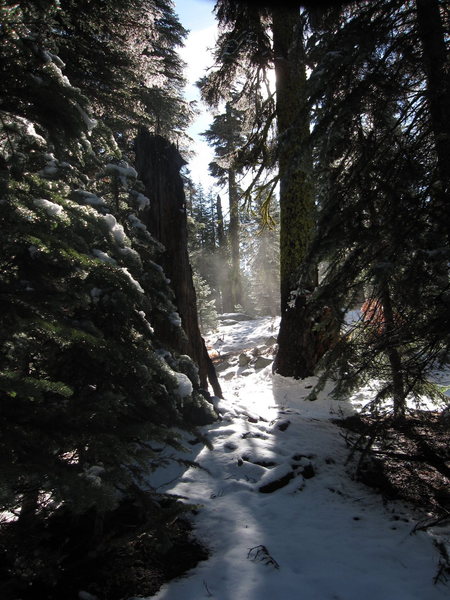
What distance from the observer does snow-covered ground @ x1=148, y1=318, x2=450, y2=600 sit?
2.16 meters

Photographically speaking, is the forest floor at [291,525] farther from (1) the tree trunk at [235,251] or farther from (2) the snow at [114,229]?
(1) the tree trunk at [235,251]

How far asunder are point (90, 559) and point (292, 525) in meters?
1.54

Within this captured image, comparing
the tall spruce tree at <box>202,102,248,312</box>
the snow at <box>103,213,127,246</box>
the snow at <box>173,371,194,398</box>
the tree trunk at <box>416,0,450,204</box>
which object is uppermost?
the tall spruce tree at <box>202,102,248,312</box>

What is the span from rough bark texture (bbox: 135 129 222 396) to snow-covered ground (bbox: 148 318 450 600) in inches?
68.9

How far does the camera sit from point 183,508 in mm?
2297

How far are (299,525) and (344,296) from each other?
7.41 ft

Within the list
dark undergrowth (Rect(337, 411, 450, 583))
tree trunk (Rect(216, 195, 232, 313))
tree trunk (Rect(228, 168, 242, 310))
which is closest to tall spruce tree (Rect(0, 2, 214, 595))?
dark undergrowth (Rect(337, 411, 450, 583))

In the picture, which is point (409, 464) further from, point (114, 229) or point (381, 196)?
point (114, 229)

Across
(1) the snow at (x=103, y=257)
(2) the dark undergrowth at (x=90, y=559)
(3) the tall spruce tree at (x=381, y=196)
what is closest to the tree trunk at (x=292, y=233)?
(3) the tall spruce tree at (x=381, y=196)

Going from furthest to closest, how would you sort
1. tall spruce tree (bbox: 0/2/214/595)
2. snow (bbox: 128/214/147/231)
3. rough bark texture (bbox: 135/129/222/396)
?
rough bark texture (bbox: 135/129/222/396), snow (bbox: 128/214/147/231), tall spruce tree (bbox: 0/2/214/595)

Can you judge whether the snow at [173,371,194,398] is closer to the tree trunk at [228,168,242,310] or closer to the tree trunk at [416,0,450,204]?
the tree trunk at [416,0,450,204]

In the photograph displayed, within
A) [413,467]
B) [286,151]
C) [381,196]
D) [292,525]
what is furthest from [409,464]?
[286,151]

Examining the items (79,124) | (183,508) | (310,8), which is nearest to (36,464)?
(183,508)

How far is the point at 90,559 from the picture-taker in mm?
2176
